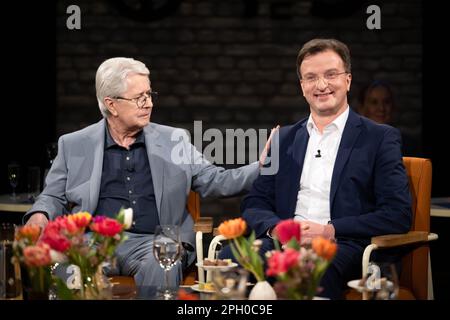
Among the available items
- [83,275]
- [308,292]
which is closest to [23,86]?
[83,275]

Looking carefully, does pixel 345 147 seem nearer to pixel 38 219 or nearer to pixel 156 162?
pixel 156 162

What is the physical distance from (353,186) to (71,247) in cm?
138

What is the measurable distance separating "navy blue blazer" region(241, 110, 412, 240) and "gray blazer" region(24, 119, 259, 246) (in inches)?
6.5

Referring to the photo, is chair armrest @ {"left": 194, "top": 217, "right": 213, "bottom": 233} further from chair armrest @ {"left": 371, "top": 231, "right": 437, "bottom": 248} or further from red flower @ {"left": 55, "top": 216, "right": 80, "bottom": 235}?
red flower @ {"left": 55, "top": 216, "right": 80, "bottom": 235}

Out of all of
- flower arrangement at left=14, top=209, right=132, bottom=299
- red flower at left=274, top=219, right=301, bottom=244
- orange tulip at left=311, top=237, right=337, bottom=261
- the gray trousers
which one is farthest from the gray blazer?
orange tulip at left=311, top=237, right=337, bottom=261

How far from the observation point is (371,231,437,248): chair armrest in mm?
3129

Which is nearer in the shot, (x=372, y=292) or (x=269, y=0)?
(x=372, y=292)

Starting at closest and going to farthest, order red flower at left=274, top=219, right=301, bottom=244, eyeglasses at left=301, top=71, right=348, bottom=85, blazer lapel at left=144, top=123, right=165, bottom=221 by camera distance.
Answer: red flower at left=274, top=219, right=301, bottom=244 → eyeglasses at left=301, top=71, right=348, bottom=85 → blazer lapel at left=144, top=123, right=165, bottom=221

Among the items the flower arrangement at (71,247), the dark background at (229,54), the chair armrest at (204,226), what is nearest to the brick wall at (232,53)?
the dark background at (229,54)

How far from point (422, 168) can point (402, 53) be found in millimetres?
2817

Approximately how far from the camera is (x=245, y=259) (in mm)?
2480

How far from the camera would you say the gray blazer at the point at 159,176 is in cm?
366

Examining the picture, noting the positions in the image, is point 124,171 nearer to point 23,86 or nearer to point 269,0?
point 23,86
